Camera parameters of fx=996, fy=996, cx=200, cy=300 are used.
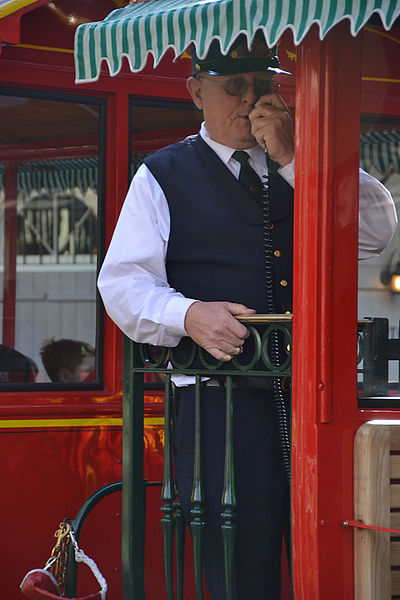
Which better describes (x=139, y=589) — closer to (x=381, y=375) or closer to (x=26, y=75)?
(x=381, y=375)

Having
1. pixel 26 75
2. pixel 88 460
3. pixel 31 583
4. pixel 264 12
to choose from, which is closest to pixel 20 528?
pixel 88 460

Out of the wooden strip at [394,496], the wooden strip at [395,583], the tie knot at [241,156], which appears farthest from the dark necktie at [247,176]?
the wooden strip at [395,583]

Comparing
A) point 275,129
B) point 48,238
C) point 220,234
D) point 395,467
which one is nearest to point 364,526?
point 395,467

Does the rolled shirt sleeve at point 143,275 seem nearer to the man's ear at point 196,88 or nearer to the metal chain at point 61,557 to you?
the man's ear at point 196,88

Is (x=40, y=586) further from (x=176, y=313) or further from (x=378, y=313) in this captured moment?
(x=378, y=313)

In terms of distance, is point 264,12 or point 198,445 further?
point 198,445

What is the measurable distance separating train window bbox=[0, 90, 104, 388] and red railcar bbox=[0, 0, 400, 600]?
1 cm

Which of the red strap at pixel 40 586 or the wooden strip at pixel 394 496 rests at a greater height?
the wooden strip at pixel 394 496

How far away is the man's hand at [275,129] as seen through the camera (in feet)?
8.91

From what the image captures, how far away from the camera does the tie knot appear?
9.62ft

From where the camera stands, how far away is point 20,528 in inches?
155

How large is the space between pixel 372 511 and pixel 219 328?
65 cm

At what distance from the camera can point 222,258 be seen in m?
2.86

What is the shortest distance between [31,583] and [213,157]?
1413 millimetres
